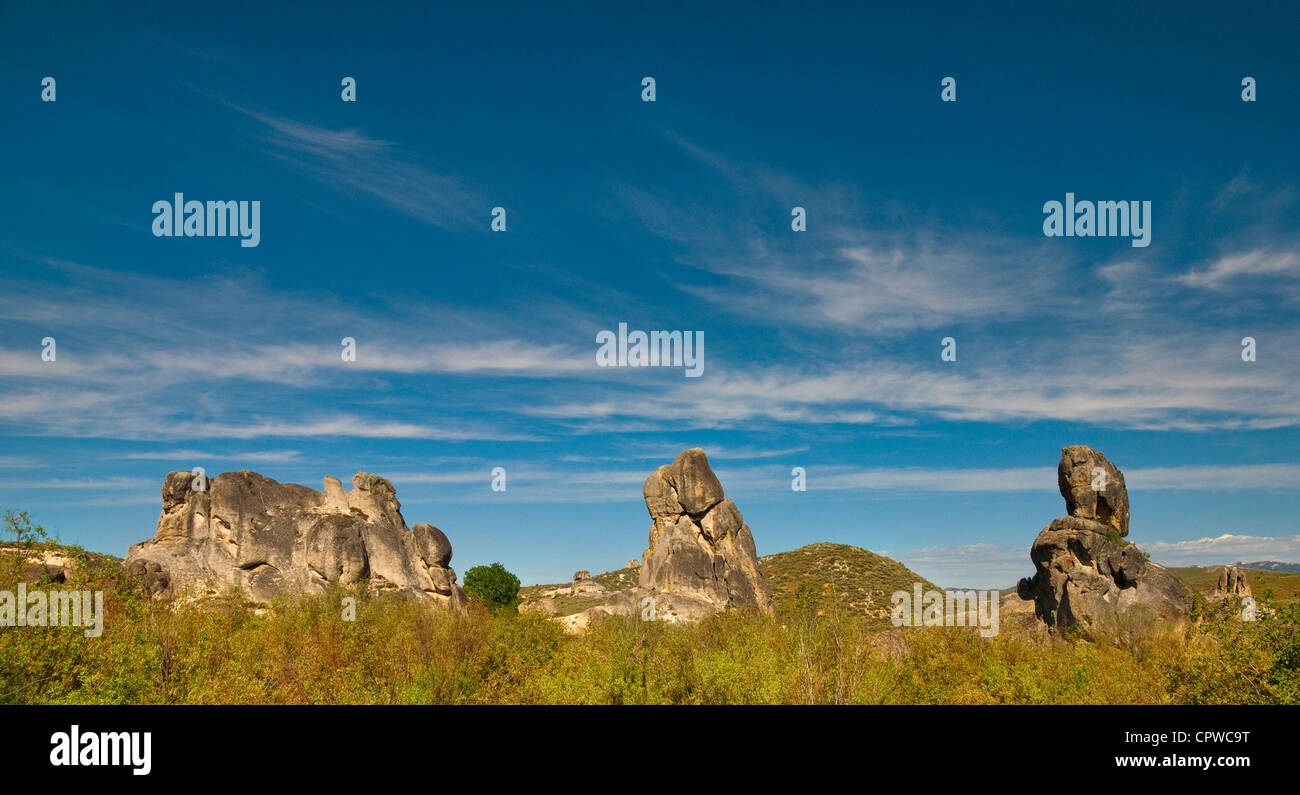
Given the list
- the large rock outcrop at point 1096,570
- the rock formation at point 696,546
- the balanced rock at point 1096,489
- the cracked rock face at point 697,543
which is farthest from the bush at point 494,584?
the balanced rock at point 1096,489

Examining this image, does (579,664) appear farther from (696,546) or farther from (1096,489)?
(1096,489)

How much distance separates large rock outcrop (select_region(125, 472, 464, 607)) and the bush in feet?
26.5

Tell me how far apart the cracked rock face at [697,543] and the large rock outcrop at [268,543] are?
1002 inches

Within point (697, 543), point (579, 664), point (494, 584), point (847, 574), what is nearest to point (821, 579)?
point (847, 574)

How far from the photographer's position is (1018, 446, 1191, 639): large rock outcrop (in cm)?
5306

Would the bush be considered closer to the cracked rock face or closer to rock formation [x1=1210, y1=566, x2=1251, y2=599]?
the cracked rock face

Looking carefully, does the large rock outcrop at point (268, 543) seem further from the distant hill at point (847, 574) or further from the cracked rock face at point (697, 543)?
the distant hill at point (847, 574)

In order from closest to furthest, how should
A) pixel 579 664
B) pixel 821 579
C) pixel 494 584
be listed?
pixel 579 664 → pixel 494 584 → pixel 821 579

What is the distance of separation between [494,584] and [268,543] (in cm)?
2835

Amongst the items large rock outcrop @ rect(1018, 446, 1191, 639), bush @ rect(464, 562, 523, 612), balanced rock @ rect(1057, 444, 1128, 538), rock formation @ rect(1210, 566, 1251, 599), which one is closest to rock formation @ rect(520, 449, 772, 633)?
bush @ rect(464, 562, 523, 612)

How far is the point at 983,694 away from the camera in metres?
27.9

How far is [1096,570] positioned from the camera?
56.1m

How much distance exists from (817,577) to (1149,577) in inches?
2355
